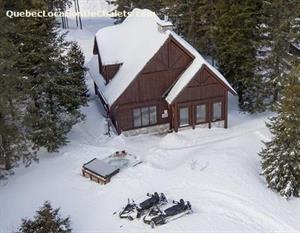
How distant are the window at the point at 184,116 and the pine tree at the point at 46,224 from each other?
13.3m

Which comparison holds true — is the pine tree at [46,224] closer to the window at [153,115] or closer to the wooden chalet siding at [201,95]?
the window at [153,115]

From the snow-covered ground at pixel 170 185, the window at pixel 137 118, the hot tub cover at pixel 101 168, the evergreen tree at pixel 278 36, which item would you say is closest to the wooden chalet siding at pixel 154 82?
the window at pixel 137 118

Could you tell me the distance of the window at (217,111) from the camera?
32.7 meters

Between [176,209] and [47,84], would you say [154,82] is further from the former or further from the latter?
[176,209]

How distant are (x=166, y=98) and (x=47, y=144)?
9155 millimetres

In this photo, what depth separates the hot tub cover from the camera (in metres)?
26.1

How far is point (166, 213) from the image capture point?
22125 millimetres

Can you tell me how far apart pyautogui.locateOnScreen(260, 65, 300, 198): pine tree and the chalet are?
7.91 m

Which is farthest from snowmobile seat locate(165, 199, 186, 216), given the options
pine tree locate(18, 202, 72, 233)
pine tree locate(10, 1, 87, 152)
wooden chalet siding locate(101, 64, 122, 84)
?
wooden chalet siding locate(101, 64, 122, 84)

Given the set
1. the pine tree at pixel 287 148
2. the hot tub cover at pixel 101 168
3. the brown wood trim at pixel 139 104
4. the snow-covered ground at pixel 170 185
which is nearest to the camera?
the snow-covered ground at pixel 170 185

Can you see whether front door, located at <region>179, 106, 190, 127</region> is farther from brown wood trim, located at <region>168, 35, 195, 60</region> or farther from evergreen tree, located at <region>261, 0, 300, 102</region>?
evergreen tree, located at <region>261, 0, 300, 102</region>

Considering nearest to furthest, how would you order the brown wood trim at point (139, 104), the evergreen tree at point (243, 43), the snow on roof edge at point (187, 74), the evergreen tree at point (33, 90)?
the evergreen tree at point (33, 90)
the snow on roof edge at point (187, 74)
the brown wood trim at point (139, 104)
the evergreen tree at point (243, 43)

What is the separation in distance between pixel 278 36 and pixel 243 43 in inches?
107

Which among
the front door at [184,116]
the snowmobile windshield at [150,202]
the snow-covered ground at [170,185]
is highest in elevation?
the front door at [184,116]
